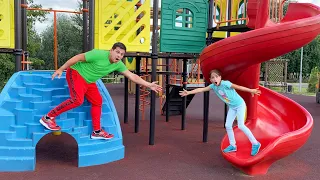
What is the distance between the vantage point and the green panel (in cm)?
662

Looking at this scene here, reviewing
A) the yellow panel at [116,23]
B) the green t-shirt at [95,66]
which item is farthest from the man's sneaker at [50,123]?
the yellow panel at [116,23]

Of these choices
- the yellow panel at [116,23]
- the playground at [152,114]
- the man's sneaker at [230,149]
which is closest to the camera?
the playground at [152,114]

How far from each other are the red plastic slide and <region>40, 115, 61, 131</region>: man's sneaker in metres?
2.52

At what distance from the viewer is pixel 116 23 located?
631cm

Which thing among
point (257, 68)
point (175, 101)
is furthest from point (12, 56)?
point (257, 68)

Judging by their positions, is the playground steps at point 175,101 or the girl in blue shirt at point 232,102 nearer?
the girl in blue shirt at point 232,102

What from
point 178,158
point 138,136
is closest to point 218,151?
point 178,158

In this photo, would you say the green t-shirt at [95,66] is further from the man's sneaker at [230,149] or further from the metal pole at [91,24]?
the man's sneaker at [230,149]

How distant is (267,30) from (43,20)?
682 inches

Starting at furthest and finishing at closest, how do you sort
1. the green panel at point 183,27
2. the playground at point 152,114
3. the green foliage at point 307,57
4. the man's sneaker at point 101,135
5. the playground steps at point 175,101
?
the green foliage at point 307,57, the playground steps at point 175,101, the green panel at point 183,27, the man's sneaker at point 101,135, the playground at point 152,114

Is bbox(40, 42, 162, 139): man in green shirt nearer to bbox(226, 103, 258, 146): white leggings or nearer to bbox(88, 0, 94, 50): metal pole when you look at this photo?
bbox(88, 0, 94, 50): metal pole

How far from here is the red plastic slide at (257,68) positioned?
446 cm

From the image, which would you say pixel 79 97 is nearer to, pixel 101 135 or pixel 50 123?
pixel 50 123

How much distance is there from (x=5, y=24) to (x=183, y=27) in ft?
11.2
